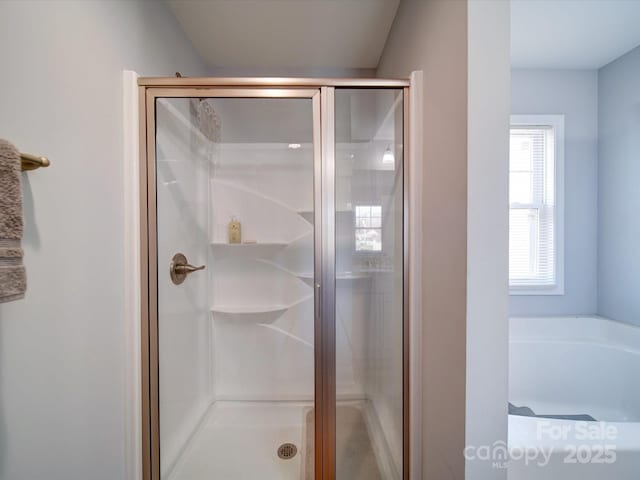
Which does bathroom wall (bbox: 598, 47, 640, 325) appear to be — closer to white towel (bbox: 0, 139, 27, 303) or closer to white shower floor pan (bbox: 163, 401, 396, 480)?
white shower floor pan (bbox: 163, 401, 396, 480)

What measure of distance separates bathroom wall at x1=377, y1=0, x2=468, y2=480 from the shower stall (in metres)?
0.13

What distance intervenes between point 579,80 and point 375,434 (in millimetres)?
2664

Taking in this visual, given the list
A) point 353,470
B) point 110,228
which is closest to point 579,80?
point 353,470

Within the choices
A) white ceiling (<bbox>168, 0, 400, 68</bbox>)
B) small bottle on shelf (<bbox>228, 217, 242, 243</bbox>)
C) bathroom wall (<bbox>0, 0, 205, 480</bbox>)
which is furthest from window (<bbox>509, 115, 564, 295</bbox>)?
bathroom wall (<bbox>0, 0, 205, 480</bbox>)

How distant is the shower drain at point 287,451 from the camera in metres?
1.45

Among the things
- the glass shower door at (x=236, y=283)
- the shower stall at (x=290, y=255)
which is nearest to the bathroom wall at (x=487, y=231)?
the shower stall at (x=290, y=255)

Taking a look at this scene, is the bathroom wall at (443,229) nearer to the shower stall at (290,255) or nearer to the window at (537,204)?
the shower stall at (290,255)

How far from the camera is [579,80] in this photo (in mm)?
1874

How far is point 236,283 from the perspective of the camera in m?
1.80

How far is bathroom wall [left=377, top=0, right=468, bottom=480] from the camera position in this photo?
0.84m

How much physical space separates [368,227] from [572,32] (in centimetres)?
172

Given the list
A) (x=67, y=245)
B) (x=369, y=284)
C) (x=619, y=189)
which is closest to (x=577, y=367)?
(x=619, y=189)

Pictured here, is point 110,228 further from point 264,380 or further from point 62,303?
point 264,380

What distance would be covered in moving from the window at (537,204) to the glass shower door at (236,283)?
1.58 meters
